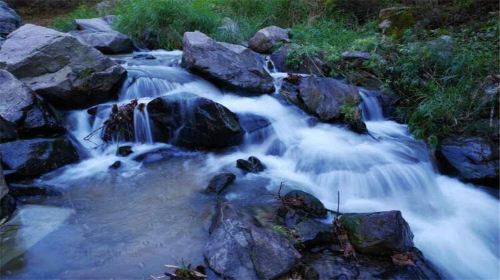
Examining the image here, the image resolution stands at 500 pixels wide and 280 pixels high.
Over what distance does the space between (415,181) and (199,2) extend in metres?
6.74

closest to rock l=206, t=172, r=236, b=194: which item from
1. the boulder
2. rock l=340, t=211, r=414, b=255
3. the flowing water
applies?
the flowing water

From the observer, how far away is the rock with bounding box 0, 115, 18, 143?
5.06 m

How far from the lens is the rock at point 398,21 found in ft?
28.8

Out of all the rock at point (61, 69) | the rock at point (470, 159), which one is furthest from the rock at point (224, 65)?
the rock at point (470, 159)

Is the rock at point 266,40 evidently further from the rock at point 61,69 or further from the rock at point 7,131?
the rock at point 7,131

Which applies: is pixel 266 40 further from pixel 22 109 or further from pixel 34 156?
pixel 34 156

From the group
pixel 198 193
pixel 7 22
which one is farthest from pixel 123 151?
pixel 7 22

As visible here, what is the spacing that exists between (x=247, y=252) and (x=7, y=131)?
337 centimetres

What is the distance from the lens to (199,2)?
32.7ft

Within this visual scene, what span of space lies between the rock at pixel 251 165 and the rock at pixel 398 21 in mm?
4757

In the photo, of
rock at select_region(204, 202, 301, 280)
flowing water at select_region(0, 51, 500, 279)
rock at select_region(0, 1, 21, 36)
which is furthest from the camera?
rock at select_region(0, 1, 21, 36)

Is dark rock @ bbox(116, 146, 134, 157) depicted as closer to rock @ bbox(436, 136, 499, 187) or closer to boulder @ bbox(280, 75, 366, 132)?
boulder @ bbox(280, 75, 366, 132)

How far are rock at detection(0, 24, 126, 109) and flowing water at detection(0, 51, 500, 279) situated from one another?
0.26 metres

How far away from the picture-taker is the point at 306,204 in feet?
13.9
